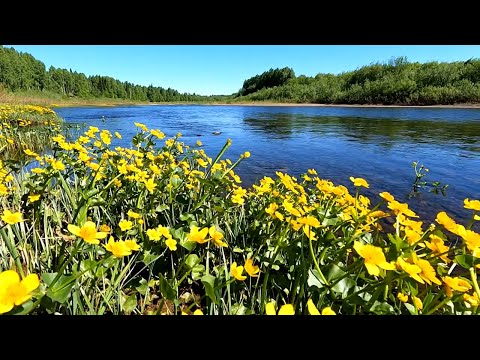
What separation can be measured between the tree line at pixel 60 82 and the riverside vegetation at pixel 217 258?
38762mm

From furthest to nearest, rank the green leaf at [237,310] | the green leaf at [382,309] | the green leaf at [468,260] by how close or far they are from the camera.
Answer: the green leaf at [237,310] < the green leaf at [382,309] < the green leaf at [468,260]

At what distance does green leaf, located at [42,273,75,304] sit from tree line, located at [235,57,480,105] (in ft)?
121

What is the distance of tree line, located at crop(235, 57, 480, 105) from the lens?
30500 millimetres

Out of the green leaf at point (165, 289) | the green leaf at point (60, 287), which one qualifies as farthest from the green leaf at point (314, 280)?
the green leaf at point (60, 287)

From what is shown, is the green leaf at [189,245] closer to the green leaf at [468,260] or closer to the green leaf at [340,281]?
the green leaf at [340,281]

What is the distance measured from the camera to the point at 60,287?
87 cm

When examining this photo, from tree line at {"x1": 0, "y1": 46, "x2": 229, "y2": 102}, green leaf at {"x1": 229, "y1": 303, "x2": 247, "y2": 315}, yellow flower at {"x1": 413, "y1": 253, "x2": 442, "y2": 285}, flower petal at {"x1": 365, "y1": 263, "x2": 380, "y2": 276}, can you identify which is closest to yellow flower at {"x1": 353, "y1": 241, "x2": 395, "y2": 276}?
flower petal at {"x1": 365, "y1": 263, "x2": 380, "y2": 276}

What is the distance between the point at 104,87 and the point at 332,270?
80.8m

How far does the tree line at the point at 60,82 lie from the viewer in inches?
1757

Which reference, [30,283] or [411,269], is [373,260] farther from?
[30,283]

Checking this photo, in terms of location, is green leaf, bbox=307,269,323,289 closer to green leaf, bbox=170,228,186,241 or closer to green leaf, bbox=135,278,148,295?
green leaf, bbox=170,228,186,241

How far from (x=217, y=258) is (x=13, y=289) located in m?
1.29
